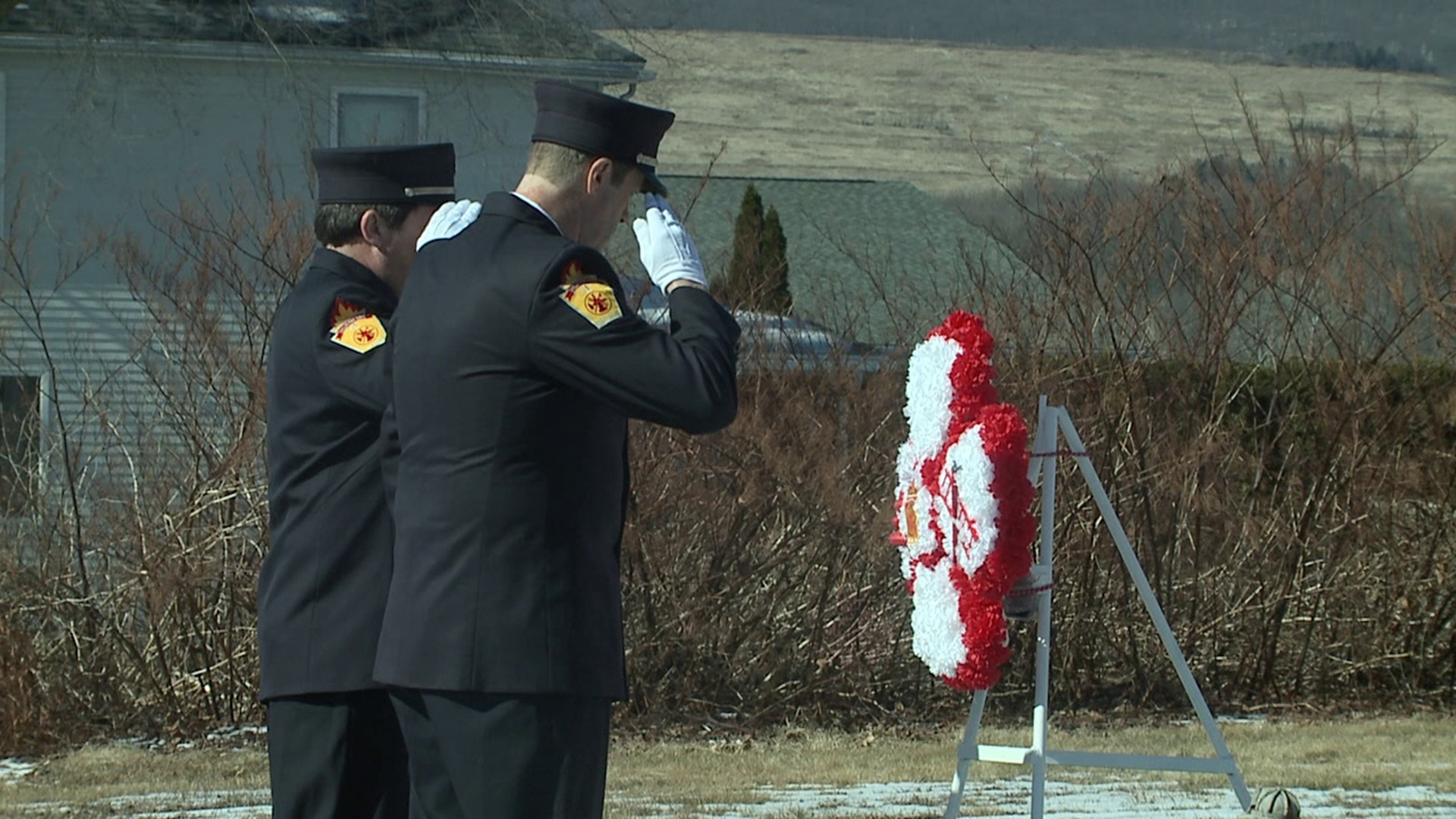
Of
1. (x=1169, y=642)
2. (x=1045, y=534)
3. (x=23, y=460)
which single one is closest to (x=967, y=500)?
(x=1045, y=534)

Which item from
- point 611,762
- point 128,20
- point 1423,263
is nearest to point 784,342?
point 611,762

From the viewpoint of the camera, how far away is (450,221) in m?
3.62

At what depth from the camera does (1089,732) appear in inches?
379

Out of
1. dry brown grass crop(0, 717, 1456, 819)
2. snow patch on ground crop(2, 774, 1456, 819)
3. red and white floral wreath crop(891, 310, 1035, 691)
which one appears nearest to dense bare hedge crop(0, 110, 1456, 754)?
dry brown grass crop(0, 717, 1456, 819)

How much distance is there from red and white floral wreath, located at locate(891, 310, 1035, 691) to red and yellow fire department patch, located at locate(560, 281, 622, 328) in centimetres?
275

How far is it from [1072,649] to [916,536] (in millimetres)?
4495

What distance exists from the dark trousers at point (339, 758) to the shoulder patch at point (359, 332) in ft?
2.45

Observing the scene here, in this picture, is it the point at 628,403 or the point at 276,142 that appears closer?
the point at 628,403

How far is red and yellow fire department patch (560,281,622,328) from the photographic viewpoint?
2.96m

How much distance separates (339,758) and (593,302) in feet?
4.56

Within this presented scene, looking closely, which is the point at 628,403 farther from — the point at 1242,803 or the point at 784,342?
the point at 784,342

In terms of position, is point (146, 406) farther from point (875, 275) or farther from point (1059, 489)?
point (1059, 489)

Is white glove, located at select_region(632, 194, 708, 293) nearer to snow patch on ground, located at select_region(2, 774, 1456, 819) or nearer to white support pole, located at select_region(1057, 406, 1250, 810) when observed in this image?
white support pole, located at select_region(1057, 406, 1250, 810)

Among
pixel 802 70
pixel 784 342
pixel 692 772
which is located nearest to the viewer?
pixel 692 772
